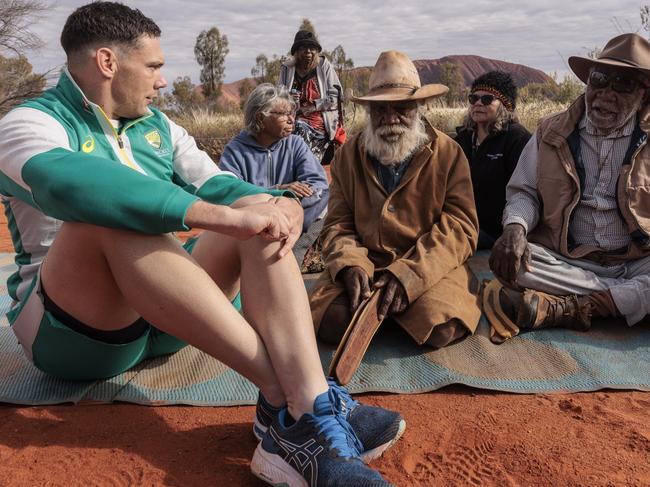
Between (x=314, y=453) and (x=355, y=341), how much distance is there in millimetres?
1009

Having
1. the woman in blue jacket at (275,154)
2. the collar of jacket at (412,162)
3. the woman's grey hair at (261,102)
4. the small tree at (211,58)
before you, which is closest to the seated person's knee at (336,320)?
the collar of jacket at (412,162)

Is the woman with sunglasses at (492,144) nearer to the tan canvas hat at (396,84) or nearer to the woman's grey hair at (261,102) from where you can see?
the tan canvas hat at (396,84)

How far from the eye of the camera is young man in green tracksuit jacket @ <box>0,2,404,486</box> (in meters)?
1.99

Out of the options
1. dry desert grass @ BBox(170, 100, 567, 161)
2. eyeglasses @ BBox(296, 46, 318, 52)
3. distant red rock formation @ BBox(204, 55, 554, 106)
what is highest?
eyeglasses @ BBox(296, 46, 318, 52)

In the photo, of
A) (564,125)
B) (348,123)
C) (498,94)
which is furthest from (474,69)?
(564,125)

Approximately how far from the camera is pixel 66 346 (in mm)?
2439

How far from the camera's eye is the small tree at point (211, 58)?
23797mm

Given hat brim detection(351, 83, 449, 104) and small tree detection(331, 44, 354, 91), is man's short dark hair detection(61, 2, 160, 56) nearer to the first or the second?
hat brim detection(351, 83, 449, 104)

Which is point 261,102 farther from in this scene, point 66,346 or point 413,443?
point 413,443

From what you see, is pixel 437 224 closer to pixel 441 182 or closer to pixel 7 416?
pixel 441 182

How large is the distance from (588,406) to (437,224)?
1281mm

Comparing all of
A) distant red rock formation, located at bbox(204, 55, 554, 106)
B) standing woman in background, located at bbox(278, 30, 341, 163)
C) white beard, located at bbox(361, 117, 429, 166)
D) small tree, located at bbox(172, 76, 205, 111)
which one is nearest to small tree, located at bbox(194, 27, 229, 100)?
small tree, located at bbox(172, 76, 205, 111)

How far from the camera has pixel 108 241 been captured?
79.2 inches

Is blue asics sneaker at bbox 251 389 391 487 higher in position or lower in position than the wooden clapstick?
higher
